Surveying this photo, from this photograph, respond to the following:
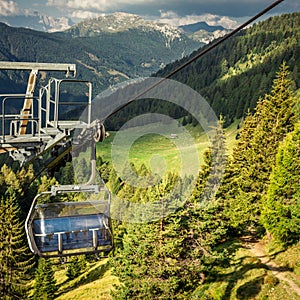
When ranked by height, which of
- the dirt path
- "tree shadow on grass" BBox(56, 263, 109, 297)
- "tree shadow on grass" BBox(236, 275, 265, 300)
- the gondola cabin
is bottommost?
"tree shadow on grass" BBox(56, 263, 109, 297)

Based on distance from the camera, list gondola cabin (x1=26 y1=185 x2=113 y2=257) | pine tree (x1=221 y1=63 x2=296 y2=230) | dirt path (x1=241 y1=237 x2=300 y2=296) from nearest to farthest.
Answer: gondola cabin (x1=26 y1=185 x2=113 y2=257) → dirt path (x1=241 y1=237 x2=300 y2=296) → pine tree (x1=221 y1=63 x2=296 y2=230)

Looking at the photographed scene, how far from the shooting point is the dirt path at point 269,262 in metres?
30.3

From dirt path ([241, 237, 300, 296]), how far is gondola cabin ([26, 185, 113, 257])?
73.8ft

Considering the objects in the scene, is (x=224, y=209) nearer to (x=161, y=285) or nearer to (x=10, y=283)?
(x=161, y=285)

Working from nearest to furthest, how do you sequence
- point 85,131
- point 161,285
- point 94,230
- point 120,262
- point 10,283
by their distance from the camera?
point 85,131
point 94,230
point 161,285
point 120,262
point 10,283

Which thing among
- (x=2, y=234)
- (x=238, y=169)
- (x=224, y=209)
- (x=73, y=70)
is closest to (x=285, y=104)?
(x=238, y=169)

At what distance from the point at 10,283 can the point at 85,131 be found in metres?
50.4

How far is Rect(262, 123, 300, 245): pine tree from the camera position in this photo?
33.1 m

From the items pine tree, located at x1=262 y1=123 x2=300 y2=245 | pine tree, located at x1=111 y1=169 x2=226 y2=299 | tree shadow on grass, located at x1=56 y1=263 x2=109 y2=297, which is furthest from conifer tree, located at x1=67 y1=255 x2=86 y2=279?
pine tree, located at x1=262 y1=123 x2=300 y2=245

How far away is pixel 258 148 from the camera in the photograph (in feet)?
131

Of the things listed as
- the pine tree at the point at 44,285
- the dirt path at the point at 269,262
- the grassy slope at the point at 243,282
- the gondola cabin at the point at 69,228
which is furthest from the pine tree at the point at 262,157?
the gondola cabin at the point at 69,228

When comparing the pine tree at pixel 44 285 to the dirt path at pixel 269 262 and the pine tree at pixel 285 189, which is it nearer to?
the dirt path at pixel 269 262

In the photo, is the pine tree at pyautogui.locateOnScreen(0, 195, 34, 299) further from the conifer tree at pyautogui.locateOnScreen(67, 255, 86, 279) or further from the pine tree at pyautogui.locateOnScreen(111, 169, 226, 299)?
the pine tree at pyautogui.locateOnScreen(111, 169, 226, 299)

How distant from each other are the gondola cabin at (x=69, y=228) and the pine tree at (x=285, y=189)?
946 inches
